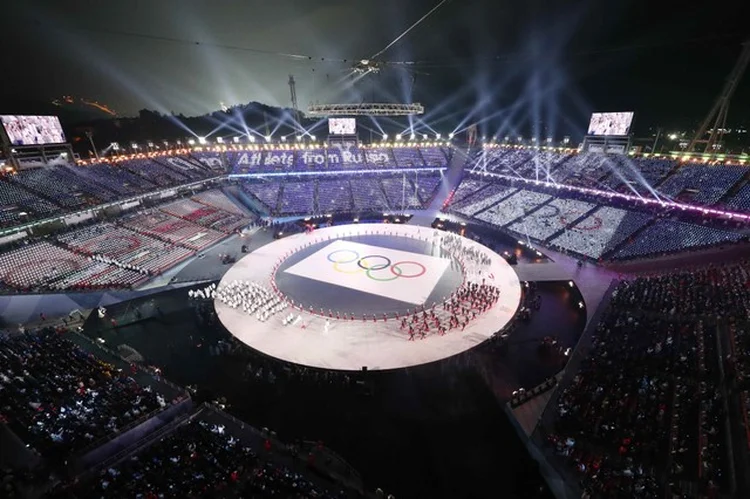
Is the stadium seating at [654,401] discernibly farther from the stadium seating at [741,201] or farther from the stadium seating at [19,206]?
the stadium seating at [19,206]

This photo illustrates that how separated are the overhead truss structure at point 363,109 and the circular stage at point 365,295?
15.0 metres

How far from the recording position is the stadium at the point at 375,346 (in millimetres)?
14414

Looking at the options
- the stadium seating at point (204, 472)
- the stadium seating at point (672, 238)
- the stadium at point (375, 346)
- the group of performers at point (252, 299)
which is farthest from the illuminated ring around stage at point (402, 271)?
the stadium seating at point (204, 472)

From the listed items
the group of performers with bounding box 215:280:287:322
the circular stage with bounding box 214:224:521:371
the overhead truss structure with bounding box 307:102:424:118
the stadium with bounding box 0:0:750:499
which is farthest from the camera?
the overhead truss structure with bounding box 307:102:424:118

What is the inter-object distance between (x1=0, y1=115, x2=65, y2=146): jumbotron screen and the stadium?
211mm

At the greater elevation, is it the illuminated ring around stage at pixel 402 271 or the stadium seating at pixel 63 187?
the stadium seating at pixel 63 187

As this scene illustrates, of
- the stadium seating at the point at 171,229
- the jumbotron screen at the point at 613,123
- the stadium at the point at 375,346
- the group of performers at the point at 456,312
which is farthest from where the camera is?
the jumbotron screen at the point at 613,123

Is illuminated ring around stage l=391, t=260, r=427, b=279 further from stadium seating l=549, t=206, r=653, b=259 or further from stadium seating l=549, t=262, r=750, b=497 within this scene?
stadium seating l=549, t=206, r=653, b=259

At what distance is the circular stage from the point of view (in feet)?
78.2

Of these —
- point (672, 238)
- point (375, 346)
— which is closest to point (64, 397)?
point (375, 346)

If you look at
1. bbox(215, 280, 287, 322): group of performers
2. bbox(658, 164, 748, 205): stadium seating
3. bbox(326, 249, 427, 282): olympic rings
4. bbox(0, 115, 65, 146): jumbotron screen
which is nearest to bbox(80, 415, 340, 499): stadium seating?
bbox(215, 280, 287, 322): group of performers

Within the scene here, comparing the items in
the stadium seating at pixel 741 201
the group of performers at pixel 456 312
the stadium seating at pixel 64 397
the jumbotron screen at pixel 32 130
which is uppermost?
the jumbotron screen at pixel 32 130

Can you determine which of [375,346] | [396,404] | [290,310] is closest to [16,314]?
[290,310]

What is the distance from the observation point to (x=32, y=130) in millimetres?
40531
